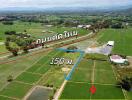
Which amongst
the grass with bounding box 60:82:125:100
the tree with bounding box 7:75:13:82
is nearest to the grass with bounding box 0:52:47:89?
the tree with bounding box 7:75:13:82

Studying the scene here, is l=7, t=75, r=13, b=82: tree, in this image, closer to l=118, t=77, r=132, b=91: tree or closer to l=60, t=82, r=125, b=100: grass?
l=60, t=82, r=125, b=100: grass

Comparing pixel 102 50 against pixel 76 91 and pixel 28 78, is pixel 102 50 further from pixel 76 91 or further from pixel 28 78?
pixel 76 91

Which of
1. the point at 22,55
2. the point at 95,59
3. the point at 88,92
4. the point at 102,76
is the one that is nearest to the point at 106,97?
the point at 88,92

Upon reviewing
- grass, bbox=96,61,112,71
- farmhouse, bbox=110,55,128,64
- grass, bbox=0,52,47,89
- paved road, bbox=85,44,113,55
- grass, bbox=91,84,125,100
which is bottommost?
grass, bbox=91,84,125,100

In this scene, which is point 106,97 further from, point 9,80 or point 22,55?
point 22,55

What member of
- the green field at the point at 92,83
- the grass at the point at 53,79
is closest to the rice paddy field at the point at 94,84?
the green field at the point at 92,83

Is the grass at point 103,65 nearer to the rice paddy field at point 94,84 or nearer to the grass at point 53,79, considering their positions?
the rice paddy field at point 94,84
